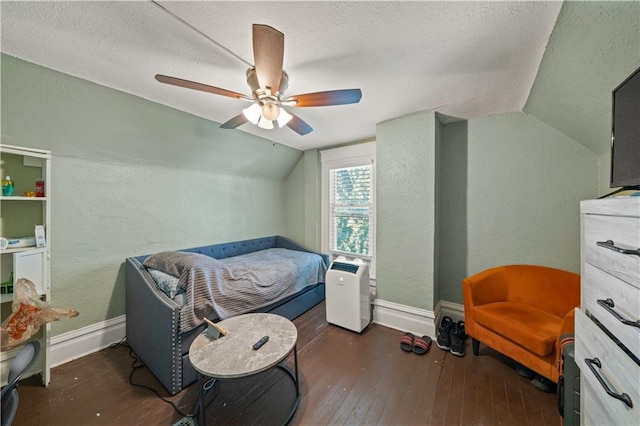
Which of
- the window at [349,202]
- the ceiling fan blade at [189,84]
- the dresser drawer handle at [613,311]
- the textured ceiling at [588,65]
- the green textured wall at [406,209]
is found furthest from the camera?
the window at [349,202]

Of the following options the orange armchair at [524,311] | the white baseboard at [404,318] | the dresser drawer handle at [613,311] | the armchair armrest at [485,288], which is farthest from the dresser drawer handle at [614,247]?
the white baseboard at [404,318]

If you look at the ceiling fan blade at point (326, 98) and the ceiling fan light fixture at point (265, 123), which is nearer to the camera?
the ceiling fan blade at point (326, 98)

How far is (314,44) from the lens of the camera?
1.33 m

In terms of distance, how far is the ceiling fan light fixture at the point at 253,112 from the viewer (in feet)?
5.05

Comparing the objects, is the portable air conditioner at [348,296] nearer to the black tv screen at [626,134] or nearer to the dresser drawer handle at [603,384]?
the dresser drawer handle at [603,384]

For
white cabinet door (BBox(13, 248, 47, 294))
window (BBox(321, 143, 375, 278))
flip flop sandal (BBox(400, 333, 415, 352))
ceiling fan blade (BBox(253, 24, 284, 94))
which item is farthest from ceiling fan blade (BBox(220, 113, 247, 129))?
flip flop sandal (BBox(400, 333, 415, 352))

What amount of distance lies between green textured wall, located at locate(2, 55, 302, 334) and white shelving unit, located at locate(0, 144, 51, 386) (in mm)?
129

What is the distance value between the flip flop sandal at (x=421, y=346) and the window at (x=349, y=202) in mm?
1038

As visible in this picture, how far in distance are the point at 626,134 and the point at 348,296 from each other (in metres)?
2.09

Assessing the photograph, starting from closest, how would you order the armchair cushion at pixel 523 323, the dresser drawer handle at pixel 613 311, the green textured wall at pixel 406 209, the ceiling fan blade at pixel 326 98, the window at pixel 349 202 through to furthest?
1. the dresser drawer handle at pixel 613 311
2. the ceiling fan blade at pixel 326 98
3. the armchair cushion at pixel 523 323
4. the green textured wall at pixel 406 209
5. the window at pixel 349 202

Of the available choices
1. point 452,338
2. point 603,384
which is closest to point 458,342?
point 452,338

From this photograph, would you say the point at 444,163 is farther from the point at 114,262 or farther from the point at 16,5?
the point at 114,262

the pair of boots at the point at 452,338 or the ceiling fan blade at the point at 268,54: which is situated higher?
the ceiling fan blade at the point at 268,54

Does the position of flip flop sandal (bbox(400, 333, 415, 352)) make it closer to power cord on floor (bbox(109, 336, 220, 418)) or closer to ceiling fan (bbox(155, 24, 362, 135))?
power cord on floor (bbox(109, 336, 220, 418))
